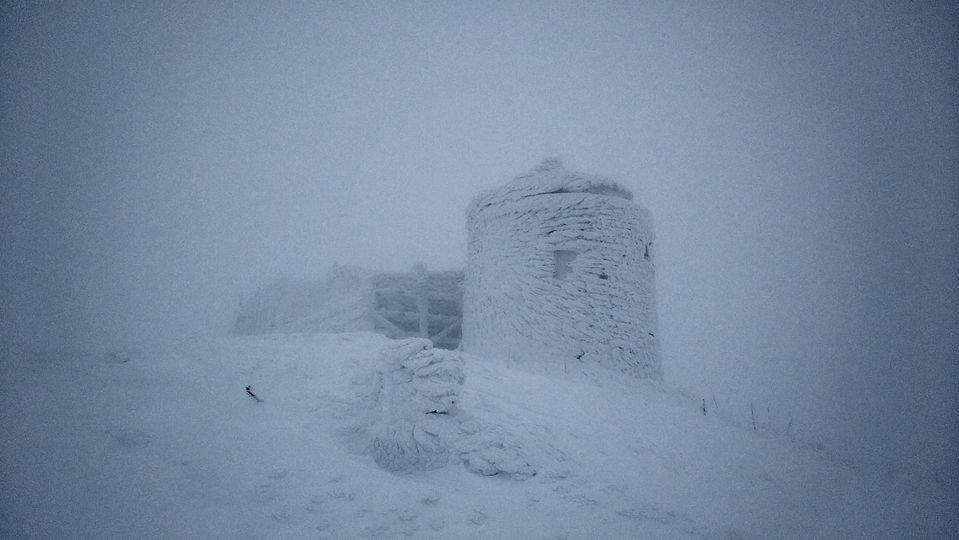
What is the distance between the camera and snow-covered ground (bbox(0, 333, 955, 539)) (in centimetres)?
307

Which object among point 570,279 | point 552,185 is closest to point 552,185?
point 552,185

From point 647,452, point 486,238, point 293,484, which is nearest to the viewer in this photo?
point 293,484

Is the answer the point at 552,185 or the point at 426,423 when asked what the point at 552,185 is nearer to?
the point at 552,185

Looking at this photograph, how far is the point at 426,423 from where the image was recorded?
461cm

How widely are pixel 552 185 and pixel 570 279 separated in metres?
2.15

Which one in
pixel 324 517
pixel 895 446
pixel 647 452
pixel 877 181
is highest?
pixel 877 181

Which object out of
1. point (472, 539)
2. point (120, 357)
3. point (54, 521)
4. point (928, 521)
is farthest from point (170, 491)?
point (928, 521)

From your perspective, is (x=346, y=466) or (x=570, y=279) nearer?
(x=346, y=466)

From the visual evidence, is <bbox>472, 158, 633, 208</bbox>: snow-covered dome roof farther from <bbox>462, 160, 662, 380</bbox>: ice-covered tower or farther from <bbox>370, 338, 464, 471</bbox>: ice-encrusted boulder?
<bbox>370, 338, 464, 471</bbox>: ice-encrusted boulder

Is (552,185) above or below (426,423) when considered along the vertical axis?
above

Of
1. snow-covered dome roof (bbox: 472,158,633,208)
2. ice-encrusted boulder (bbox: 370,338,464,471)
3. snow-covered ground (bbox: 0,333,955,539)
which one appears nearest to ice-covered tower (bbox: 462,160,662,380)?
snow-covered dome roof (bbox: 472,158,633,208)

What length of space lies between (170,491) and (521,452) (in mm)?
3394

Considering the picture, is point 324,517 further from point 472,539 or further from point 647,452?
point 647,452

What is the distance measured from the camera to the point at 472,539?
3.44 metres
